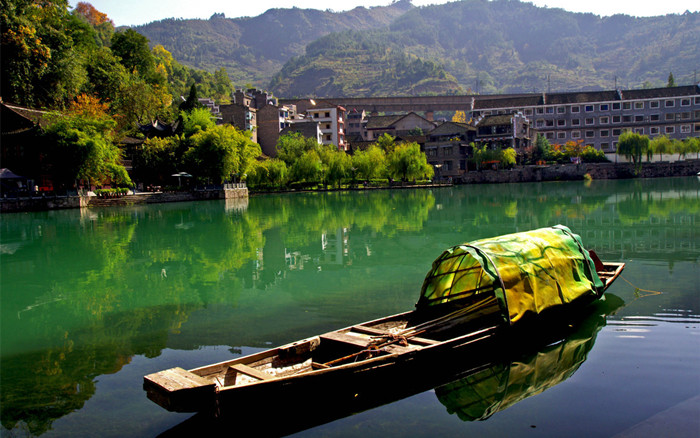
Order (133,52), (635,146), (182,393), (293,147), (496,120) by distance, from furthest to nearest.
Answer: (133,52) → (496,120) → (293,147) → (635,146) → (182,393)

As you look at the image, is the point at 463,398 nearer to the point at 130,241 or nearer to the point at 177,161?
the point at 130,241

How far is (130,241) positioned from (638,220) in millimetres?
22118

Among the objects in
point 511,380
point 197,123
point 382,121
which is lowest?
point 511,380

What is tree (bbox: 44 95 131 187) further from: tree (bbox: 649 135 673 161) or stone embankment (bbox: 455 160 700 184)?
tree (bbox: 649 135 673 161)

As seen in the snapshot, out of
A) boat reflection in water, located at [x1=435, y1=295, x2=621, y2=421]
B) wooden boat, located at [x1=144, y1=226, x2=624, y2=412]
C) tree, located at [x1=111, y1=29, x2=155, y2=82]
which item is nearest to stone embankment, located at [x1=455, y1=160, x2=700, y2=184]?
tree, located at [x1=111, y1=29, x2=155, y2=82]

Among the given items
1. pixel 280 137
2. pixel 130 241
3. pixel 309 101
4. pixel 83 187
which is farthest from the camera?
pixel 309 101

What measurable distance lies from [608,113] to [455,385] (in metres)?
81.4

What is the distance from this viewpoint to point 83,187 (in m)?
49.2

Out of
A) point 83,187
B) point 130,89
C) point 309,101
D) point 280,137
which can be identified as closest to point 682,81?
point 309,101

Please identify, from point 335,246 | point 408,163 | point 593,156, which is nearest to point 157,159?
point 408,163

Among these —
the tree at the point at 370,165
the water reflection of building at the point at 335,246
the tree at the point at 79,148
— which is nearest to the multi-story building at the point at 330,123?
the tree at the point at 370,165

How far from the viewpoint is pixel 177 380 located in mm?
5832

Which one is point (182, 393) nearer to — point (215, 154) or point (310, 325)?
point (310, 325)

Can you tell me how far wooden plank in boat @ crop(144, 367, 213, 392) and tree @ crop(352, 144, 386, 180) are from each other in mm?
59372
